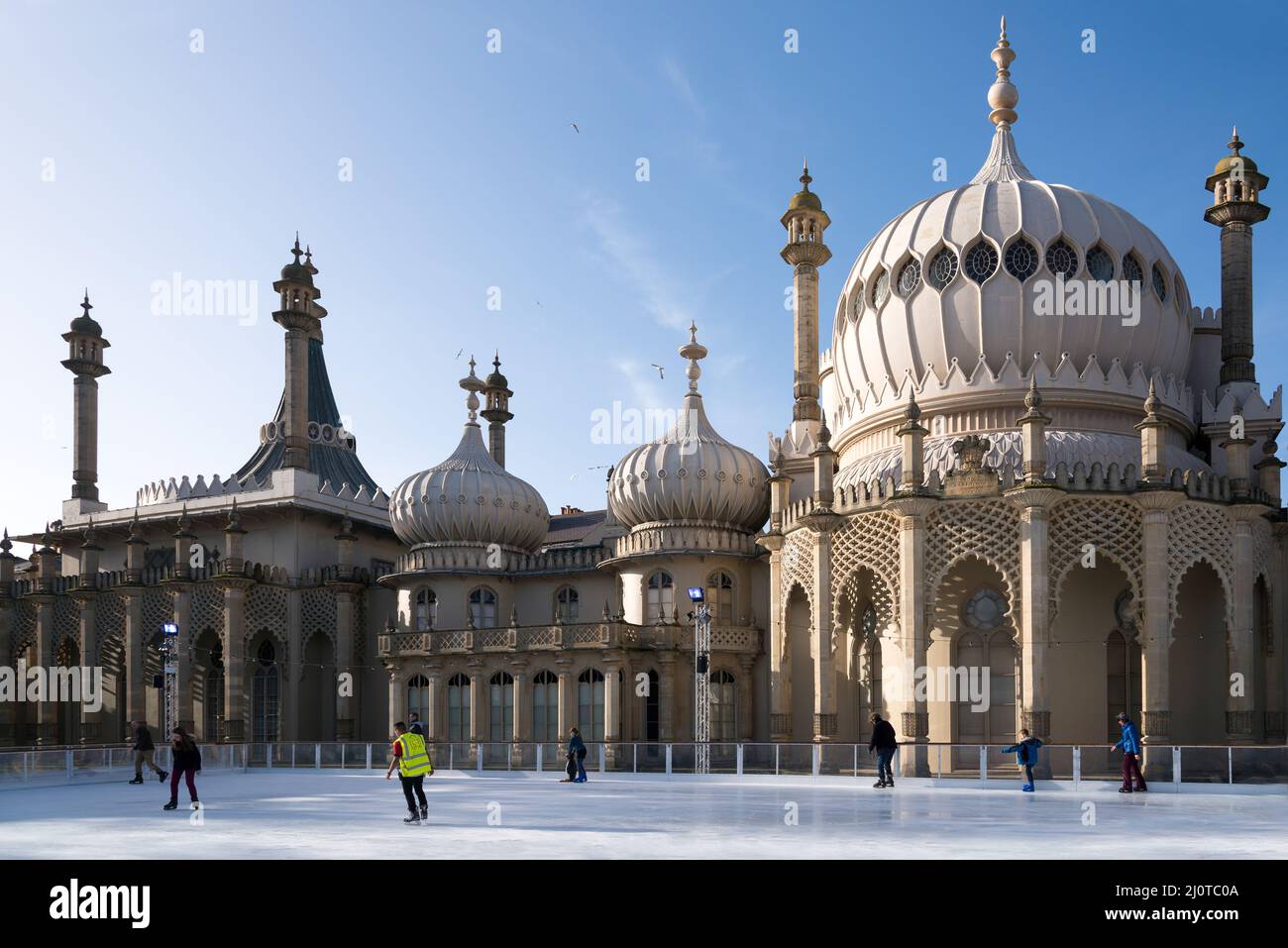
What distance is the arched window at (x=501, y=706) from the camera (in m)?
40.0

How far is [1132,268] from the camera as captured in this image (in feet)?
116

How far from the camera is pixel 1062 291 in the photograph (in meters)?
34.0

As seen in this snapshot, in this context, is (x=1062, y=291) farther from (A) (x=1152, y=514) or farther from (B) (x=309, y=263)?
(B) (x=309, y=263)

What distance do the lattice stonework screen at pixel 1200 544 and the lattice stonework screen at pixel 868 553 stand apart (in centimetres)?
617

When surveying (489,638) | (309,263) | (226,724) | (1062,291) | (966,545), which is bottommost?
(226,724)

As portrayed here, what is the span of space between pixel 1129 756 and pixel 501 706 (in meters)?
21.2

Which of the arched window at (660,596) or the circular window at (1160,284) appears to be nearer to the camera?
the circular window at (1160,284)

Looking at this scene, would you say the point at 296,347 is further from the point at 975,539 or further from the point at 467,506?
the point at 975,539

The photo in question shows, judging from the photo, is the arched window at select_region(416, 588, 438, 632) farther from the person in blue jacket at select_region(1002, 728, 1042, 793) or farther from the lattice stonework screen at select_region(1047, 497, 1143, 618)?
the person in blue jacket at select_region(1002, 728, 1042, 793)

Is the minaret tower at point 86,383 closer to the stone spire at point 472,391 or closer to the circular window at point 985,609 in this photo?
the stone spire at point 472,391

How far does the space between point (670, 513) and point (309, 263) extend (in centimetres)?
1822

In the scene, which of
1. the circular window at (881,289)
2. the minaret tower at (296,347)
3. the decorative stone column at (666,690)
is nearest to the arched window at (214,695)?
the minaret tower at (296,347)

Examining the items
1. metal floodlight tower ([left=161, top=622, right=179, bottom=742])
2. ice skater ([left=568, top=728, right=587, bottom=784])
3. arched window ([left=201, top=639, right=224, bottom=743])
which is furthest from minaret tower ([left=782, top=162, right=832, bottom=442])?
arched window ([left=201, top=639, right=224, bottom=743])
